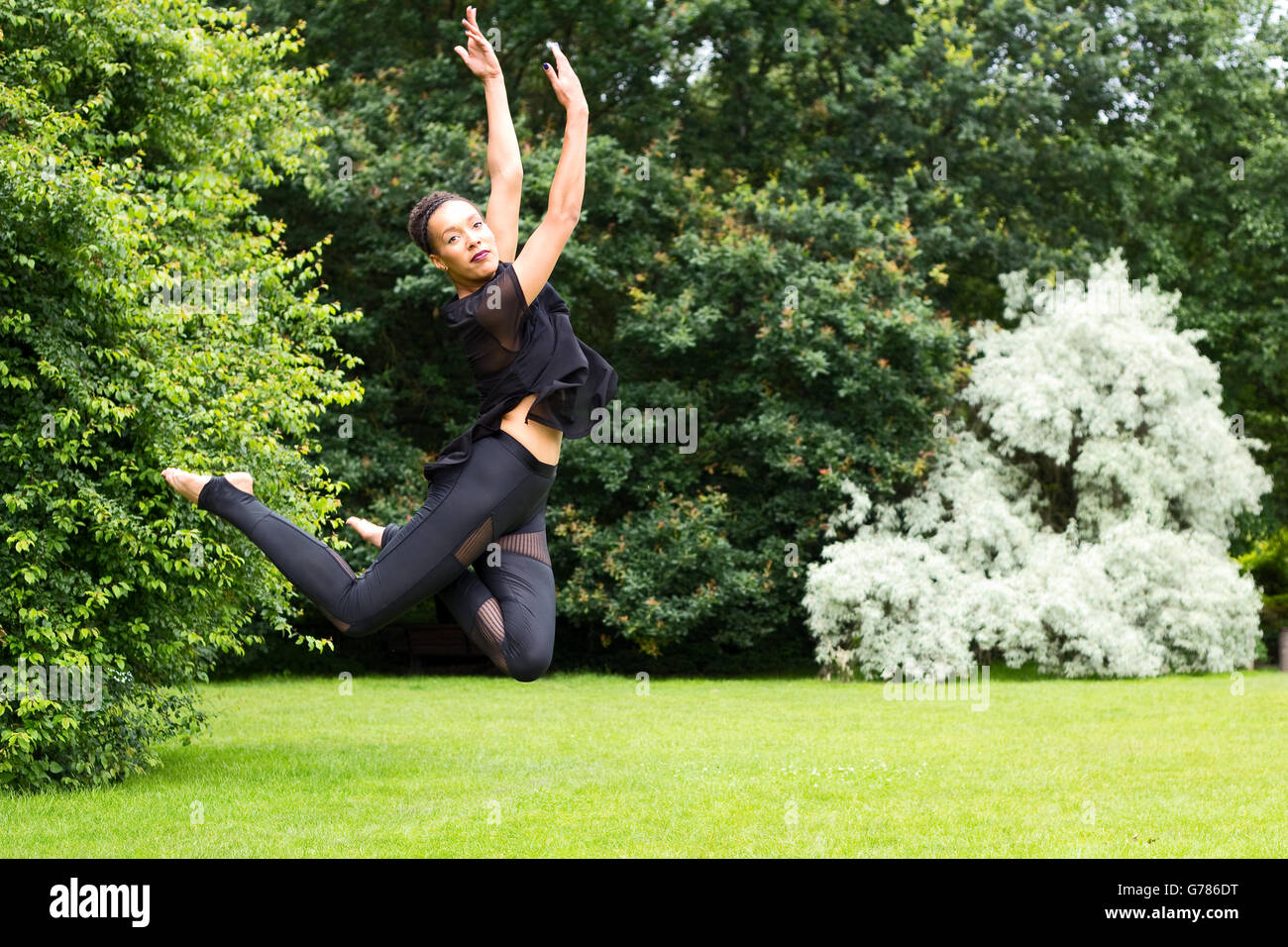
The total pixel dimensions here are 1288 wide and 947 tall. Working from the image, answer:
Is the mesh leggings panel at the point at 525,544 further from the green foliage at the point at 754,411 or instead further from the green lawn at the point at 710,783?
the green foliage at the point at 754,411

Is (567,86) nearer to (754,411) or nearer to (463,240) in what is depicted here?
(463,240)

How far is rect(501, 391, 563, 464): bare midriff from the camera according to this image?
15.1ft

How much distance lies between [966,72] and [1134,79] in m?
4.00

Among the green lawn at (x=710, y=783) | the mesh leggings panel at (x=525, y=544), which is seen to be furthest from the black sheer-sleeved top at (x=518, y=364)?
the green lawn at (x=710, y=783)

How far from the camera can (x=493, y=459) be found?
4.55 meters

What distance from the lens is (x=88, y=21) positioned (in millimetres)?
10391

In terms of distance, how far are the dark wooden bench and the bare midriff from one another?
17908 millimetres

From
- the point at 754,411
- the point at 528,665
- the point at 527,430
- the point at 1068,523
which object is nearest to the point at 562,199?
the point at 527,430

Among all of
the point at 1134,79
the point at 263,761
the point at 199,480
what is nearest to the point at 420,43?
the point at 1134,79

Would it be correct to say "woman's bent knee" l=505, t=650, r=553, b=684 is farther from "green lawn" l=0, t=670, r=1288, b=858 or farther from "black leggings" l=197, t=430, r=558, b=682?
"green lawn" l=0, t=670, r=1288, b=858

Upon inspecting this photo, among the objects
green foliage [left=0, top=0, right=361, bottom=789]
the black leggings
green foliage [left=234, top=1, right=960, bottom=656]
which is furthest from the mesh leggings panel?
green foliage [left=234, top=1, right=960, bottom=656]

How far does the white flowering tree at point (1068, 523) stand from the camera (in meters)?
18.9

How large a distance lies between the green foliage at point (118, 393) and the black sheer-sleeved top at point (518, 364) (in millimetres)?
5455

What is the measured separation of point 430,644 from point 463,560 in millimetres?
18436
